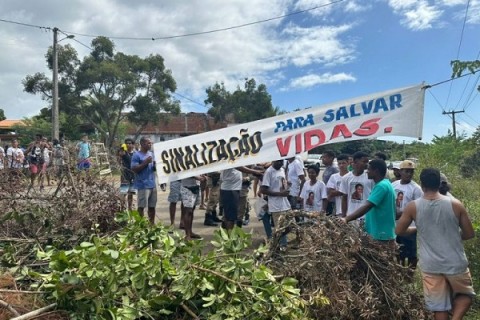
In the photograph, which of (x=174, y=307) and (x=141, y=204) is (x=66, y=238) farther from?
(x=141, y=204)

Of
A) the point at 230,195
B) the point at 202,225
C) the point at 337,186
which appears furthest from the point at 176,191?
the point at 337,186

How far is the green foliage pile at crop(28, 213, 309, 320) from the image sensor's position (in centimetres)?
248

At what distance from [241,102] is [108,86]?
54.3ft

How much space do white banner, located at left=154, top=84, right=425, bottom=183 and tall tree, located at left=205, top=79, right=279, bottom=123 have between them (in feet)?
115

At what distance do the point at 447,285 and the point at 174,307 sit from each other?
2.45 m

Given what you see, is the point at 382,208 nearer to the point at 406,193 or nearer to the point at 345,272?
the point at 406,193

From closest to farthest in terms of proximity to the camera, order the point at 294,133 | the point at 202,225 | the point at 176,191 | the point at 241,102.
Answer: the point at 294,133
the point at 176,191
the point at 202,225
the point at 241,102

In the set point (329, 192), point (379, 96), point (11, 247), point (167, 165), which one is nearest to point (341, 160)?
point (329, 192)

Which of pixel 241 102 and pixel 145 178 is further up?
pixel 241 102

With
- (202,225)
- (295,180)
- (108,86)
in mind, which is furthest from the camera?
(108,86)

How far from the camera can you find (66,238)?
3883 millimetres

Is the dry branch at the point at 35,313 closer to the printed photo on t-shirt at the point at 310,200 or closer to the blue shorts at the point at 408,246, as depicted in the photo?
the blue shorts at the point at 408,246

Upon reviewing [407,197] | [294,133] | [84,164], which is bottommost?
[407,197]

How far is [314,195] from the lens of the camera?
6.34m
